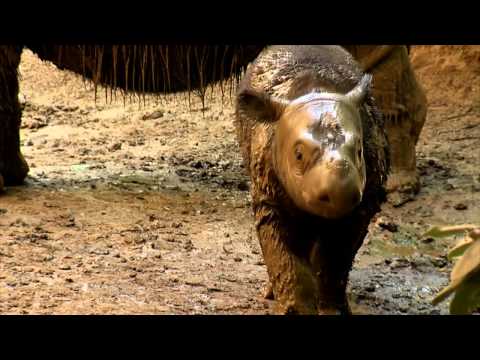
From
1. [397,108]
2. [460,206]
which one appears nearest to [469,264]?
[460,206]

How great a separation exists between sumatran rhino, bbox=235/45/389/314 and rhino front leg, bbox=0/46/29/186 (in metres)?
2.37

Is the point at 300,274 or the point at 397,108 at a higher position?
the point at 397,108

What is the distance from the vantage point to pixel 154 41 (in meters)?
1.81

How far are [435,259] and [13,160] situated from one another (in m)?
2.82

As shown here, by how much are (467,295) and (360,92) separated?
5.82 feet

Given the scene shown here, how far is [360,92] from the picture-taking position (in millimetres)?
3295

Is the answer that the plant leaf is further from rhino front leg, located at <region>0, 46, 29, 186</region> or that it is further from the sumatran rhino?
rhino front leg, located at <region>0, 46, 29, 186</region>

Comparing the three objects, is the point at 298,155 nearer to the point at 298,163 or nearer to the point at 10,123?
the point at 298,163

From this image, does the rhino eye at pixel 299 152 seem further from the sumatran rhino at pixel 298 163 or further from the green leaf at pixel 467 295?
the green leaf at pixel 467 295

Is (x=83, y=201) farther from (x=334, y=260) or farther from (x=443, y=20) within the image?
(x=443, y=20)

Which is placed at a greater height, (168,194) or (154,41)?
(154,41)

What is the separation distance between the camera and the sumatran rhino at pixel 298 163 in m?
3.09
